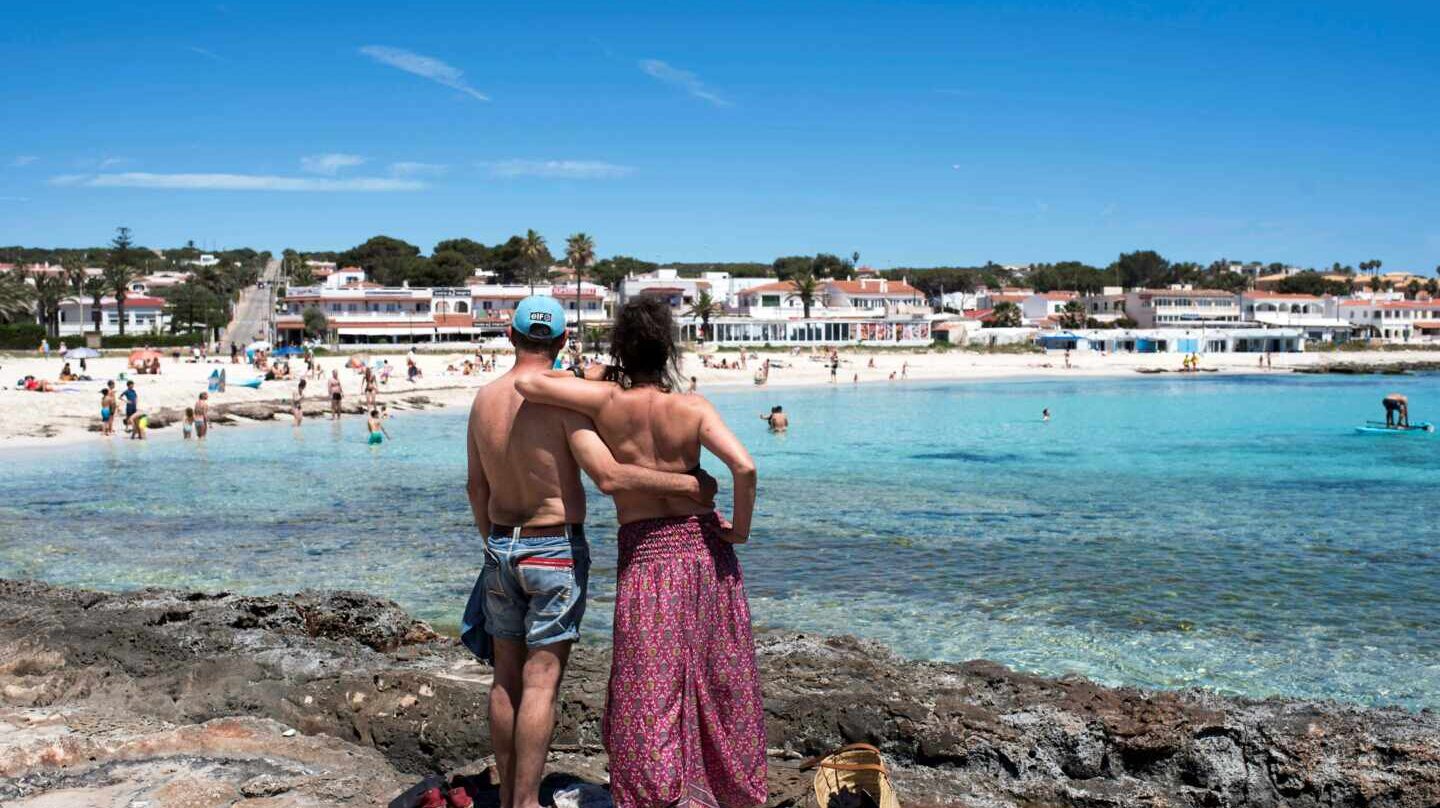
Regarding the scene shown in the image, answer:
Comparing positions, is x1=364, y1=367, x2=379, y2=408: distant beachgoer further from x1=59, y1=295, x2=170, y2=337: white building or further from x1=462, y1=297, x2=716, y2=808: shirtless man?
x1=59, y1=295, x2=170, y2=337: white building

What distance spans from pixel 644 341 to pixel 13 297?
70.2m

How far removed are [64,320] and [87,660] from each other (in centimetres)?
8956

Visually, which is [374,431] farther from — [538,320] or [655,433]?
[655,433]

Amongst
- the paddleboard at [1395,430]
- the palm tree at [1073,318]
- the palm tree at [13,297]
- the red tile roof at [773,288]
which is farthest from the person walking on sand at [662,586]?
the palm tree at [1073,318]

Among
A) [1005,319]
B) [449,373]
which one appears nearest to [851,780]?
[449,373]

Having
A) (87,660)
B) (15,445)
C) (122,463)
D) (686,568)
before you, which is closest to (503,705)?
(686,568)

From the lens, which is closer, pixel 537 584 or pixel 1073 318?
pixel 537 584

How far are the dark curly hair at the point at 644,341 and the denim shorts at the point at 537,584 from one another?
640 mm

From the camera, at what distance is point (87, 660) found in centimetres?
702

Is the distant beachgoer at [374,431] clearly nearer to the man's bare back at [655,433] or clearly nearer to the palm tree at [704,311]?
the man's bare back at [655,433]

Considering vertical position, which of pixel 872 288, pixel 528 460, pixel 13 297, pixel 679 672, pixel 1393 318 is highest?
pixel 872 288

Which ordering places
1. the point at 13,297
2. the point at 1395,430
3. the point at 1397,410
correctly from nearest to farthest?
the point at 1395,430 < the point at 1397,410 < the point at 13,297

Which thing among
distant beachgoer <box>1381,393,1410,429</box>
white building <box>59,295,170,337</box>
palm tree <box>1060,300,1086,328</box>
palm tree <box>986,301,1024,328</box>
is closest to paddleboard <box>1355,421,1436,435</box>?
distant beachgoer <box>1381,393,1410,429</box>

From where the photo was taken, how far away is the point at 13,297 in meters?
62.1
